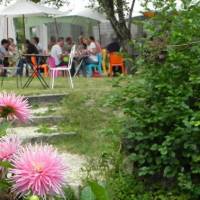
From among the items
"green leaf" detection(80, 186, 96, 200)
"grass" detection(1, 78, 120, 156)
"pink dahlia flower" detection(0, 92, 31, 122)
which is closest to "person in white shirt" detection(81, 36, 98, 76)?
"grass" detection(1, 78, 120, 156)

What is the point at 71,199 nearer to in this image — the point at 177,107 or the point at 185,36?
the point at 177,107

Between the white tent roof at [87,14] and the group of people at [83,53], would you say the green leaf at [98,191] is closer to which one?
the group of people at [83,53]

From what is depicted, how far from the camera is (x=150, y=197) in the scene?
4.63 m

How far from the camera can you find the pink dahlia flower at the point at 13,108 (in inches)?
61.1

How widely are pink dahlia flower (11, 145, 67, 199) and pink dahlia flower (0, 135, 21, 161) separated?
0.36ft

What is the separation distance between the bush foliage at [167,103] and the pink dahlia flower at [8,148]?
282 cm

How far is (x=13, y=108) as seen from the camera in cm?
155

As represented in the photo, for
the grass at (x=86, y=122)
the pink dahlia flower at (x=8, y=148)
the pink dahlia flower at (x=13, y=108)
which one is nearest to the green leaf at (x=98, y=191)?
the pink dahlia flower at (x=8, y=148)

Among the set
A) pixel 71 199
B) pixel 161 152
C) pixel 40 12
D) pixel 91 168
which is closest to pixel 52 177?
pixel 71 199

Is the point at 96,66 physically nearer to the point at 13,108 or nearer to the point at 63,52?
the point at 63,52

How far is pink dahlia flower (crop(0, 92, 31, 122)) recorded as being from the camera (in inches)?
61.1

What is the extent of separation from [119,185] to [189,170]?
0.62 meters

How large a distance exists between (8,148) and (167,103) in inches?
127

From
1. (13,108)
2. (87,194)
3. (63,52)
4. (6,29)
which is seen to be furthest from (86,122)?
(6,29)
